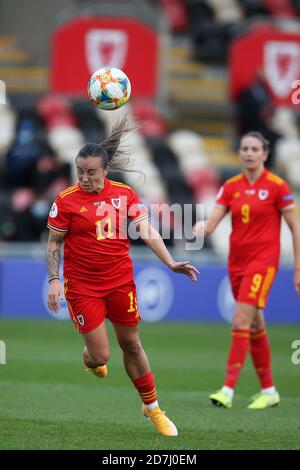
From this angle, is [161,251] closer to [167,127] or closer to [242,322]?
[242,322]

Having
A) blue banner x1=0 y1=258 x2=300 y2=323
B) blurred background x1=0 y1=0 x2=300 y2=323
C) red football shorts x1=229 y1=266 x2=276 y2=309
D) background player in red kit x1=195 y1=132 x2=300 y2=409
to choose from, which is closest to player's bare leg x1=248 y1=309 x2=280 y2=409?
Answer: background player in red kit x1=195 y1=132 x2=300 y2=409

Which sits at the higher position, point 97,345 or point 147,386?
point 97,345

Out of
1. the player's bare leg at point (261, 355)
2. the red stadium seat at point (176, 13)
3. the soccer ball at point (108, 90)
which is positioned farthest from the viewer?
the red stadium seat at point (176, 13)

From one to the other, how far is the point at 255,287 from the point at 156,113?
523 inches

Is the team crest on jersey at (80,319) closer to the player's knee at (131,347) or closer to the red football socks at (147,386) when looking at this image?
the player's knee at (131,347)

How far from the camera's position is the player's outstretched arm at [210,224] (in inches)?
421

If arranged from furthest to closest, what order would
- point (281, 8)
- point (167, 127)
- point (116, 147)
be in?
point (281, 8), point (167, 127), point (116, 147)

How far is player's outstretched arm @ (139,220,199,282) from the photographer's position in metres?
8.23

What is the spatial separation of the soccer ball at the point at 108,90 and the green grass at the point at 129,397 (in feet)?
8.27

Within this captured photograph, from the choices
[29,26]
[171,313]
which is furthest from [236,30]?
[171,313]

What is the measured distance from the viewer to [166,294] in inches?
730

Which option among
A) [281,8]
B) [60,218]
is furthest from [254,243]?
[281,8]

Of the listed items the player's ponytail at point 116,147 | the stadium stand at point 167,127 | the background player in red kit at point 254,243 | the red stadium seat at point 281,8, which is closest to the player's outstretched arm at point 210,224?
the background player in red kit at point 254,243

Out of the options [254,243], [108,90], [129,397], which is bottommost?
[129,397]
